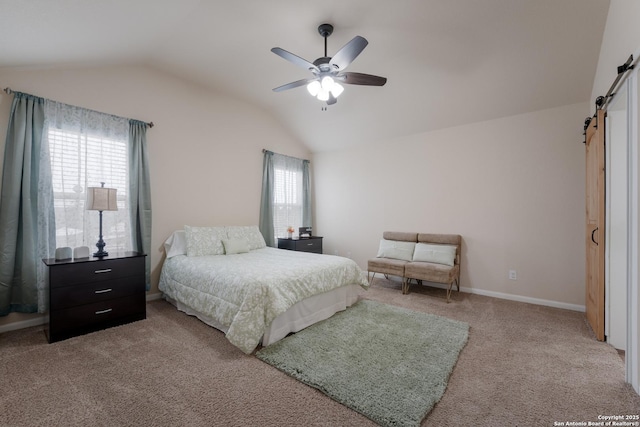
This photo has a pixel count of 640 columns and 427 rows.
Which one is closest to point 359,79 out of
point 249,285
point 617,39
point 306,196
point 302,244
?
point 617,39

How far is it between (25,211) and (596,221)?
5.61 metres

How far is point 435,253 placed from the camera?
4078mm

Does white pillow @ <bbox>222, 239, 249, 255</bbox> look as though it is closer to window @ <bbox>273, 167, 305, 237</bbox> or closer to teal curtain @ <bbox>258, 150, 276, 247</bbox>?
teal curtain @ <bbox>258, 150, 276, 247</bbox>

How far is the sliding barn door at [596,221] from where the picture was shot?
249 cm

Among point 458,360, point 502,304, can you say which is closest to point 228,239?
point 458,360

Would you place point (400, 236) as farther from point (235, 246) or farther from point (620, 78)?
point (620, 78)

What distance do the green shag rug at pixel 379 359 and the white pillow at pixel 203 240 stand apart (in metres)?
1.83

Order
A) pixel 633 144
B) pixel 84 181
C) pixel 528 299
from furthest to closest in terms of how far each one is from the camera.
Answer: pixel 528 299 < pixel 84 181 < pixel 633 144

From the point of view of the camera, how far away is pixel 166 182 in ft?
12.6

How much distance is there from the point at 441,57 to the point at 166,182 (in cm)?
387

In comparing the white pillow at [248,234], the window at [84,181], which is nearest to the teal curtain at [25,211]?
the window at [84,181]

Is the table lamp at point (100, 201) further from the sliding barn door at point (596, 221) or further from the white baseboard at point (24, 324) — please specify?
the sliding barn door at point (596, 221)

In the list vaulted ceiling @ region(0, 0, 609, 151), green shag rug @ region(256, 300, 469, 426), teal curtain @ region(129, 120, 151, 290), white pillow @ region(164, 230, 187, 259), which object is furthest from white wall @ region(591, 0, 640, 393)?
teal curtain @ region(129, 120, 151, 290)

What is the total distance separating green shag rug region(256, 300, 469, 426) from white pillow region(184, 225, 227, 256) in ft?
5.99
